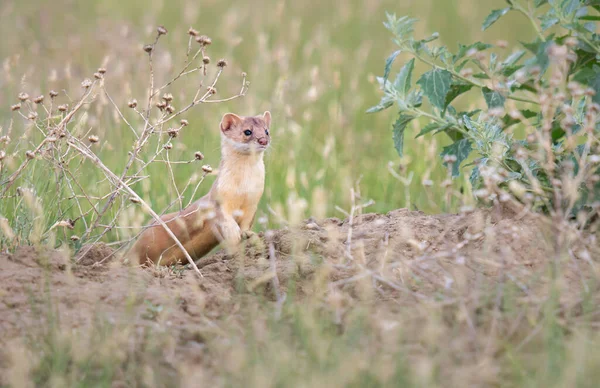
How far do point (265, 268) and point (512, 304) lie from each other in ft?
4.55

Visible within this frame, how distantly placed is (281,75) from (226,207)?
9.07 ft

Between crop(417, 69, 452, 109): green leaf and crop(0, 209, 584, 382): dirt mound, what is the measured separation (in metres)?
0.60

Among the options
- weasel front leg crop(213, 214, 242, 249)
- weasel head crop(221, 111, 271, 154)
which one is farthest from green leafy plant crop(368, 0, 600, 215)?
weasel front leg crop(213, 214, 242, 249)

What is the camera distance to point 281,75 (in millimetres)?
7391

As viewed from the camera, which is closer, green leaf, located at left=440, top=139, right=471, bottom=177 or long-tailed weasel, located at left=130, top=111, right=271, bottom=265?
green leaf, located at left=440, top=139, right=471, bottom=177

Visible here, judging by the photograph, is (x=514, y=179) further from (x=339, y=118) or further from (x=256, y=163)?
(x=339, y=118)

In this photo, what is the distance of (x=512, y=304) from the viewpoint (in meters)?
3.09

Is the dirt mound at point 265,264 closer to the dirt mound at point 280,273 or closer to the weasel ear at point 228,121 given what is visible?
the dirt mound at point 280,273

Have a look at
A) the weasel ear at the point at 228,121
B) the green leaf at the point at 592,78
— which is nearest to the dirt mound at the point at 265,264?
the green leaf at the point at 592,78

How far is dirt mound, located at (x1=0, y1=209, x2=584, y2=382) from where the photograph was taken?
3.27 m

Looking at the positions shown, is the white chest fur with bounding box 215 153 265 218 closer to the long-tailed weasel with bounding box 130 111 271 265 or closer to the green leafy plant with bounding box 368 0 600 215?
the long-tailed weasel with bounding box 130 111 271 265

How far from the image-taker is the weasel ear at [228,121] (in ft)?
16.8

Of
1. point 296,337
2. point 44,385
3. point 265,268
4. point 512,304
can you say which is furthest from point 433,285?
point 44,385

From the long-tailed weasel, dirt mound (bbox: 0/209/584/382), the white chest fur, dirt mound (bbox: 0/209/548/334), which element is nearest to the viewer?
dirt mound (bbox: 0/209/584/382)
